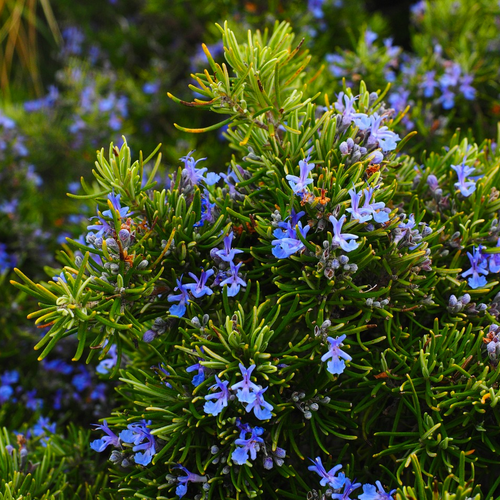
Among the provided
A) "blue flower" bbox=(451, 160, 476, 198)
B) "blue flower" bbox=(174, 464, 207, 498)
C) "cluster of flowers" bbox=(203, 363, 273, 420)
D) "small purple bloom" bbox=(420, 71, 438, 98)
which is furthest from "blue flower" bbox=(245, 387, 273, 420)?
"small purple bloom" bbox=(420, 71, 438, 98)

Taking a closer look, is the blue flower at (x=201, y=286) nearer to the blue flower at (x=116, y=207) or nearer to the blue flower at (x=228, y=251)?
the blue flower at (x=228, y=251)

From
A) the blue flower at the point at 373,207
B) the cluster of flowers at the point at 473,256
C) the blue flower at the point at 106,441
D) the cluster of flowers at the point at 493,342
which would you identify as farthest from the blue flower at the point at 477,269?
the blue flower at the point at 106,441

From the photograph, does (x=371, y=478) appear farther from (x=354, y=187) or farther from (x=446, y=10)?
(x=446, y=10)

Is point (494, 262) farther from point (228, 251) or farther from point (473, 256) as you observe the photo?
point (228, 251)

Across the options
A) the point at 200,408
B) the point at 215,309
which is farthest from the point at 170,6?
the point at 200,408

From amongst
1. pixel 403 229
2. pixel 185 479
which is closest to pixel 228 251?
pixel 403 229

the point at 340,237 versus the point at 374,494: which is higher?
the point at 340,237

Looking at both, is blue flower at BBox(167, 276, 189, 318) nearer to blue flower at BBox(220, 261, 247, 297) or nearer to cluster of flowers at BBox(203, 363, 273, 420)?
blue flower at BBox(220, 261, 247, 297)
